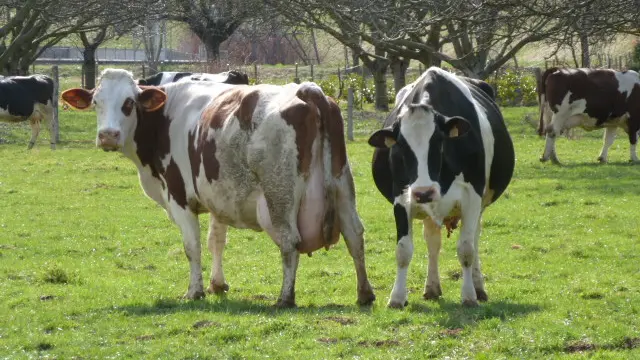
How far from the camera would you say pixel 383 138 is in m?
9.22

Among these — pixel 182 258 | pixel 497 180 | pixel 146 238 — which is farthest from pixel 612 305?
pixel 146 238

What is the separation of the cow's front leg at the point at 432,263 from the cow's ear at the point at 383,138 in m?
1.06

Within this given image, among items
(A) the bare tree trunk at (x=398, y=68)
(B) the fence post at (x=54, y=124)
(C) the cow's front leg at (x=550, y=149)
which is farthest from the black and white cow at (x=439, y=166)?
(A) the bare tree trunk at (x=398, y=68)

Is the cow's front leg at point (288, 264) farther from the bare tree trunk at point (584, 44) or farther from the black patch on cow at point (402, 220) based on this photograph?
the bare tree trunk at point (584, 44)

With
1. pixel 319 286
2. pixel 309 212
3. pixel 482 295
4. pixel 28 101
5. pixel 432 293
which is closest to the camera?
pixel 309 212

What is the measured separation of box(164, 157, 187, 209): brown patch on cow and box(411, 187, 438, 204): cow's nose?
2777mm

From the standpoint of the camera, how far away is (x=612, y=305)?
30.2ft

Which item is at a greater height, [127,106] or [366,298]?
[127,106]

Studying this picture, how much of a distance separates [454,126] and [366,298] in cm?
183

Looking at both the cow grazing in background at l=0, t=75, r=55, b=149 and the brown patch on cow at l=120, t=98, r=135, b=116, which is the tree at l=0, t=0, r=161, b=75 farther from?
the brown patch on cow at l=120, t=98, r=135, b=116

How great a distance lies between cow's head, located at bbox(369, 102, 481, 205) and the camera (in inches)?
345

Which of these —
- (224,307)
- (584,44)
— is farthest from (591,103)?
(224,307)

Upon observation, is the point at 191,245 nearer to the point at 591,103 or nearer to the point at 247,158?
the point at 247,158

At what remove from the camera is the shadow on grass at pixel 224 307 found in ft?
30.1
